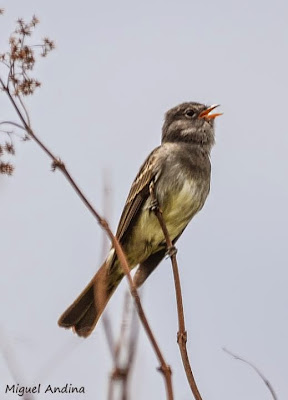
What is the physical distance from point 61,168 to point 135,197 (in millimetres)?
3334

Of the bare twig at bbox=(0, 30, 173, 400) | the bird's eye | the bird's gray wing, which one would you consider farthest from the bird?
the bare twig at bbox=(0, 30, 173, 400)

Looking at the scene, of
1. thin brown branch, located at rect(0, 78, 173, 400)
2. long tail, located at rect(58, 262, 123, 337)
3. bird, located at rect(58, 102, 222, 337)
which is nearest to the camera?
thin brown branch, located at rect(0, 78, 173, 400)

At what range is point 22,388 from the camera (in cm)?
192

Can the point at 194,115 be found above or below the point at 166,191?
above

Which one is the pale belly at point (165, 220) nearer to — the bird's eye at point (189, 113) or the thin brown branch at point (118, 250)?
the bird's eye at point (189, 113)

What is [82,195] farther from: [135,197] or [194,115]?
[194,115]

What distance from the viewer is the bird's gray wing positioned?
5676mm

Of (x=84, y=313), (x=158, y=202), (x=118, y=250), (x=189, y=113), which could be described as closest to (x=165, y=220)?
(x=158, y=202)

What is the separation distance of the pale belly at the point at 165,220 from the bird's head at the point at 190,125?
1.61 ft

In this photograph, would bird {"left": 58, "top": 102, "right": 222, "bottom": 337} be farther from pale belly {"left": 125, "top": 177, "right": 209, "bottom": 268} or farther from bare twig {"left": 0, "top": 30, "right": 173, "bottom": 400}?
bare twig {"left": 0, "top": 30, "right": 173, "bottom": 400}

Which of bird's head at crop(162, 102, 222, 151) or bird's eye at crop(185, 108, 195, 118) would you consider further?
bird's eye at crop(185, 108, 195, 118)

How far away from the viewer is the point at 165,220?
571 centimetres

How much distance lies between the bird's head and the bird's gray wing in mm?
484

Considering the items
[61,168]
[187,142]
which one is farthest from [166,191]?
[61,168]
